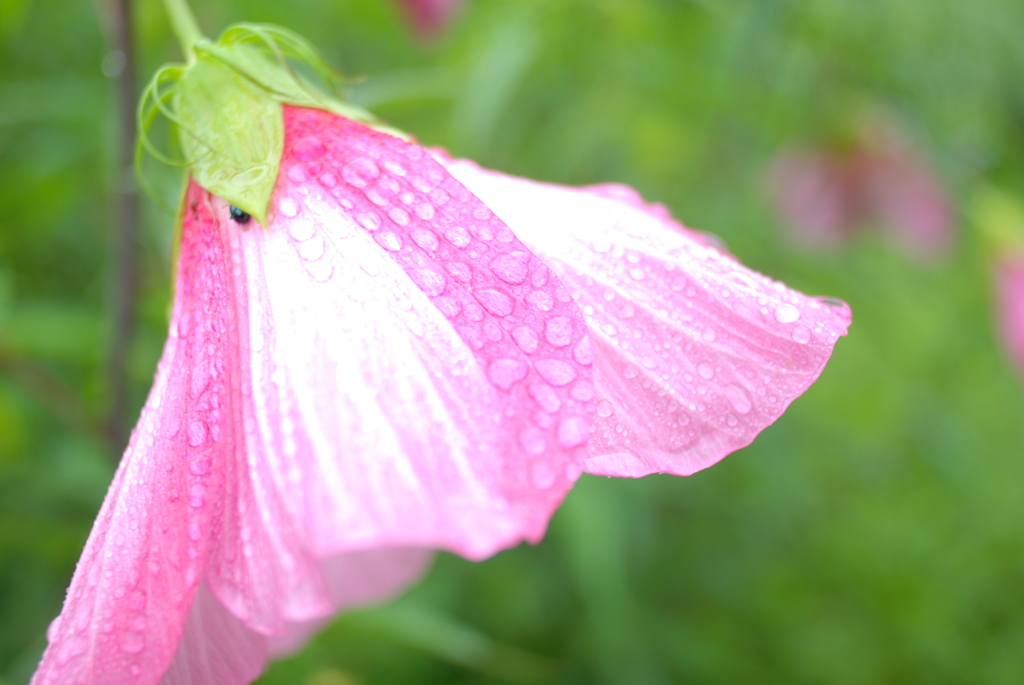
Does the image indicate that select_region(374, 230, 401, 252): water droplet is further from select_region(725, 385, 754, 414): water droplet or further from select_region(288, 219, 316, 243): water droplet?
select_region(725, 385, 754, 414): water droplet

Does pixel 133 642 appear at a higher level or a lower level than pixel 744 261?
higher

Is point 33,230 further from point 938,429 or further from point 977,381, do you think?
point 977,381

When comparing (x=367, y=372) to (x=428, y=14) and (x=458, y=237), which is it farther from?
(x=428, y=14)

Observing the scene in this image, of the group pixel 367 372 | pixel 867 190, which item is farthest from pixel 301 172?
pixel 867 190

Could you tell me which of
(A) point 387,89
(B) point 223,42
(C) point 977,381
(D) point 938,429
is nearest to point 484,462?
(B) point 223,42

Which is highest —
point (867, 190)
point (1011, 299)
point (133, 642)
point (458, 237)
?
point (458, 237)

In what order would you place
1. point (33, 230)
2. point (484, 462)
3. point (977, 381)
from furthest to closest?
point (977, 381) < point (33, 230) < point (484, 462)

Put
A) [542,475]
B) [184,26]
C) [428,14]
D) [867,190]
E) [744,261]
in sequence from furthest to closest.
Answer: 1. [867,190]
2. [744,261]
3. [428,14]
4. [184,26]
5. [542,475]

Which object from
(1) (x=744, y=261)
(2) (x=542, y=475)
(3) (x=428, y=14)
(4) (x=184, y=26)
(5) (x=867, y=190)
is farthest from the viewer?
(5) (x=867, y=190)
